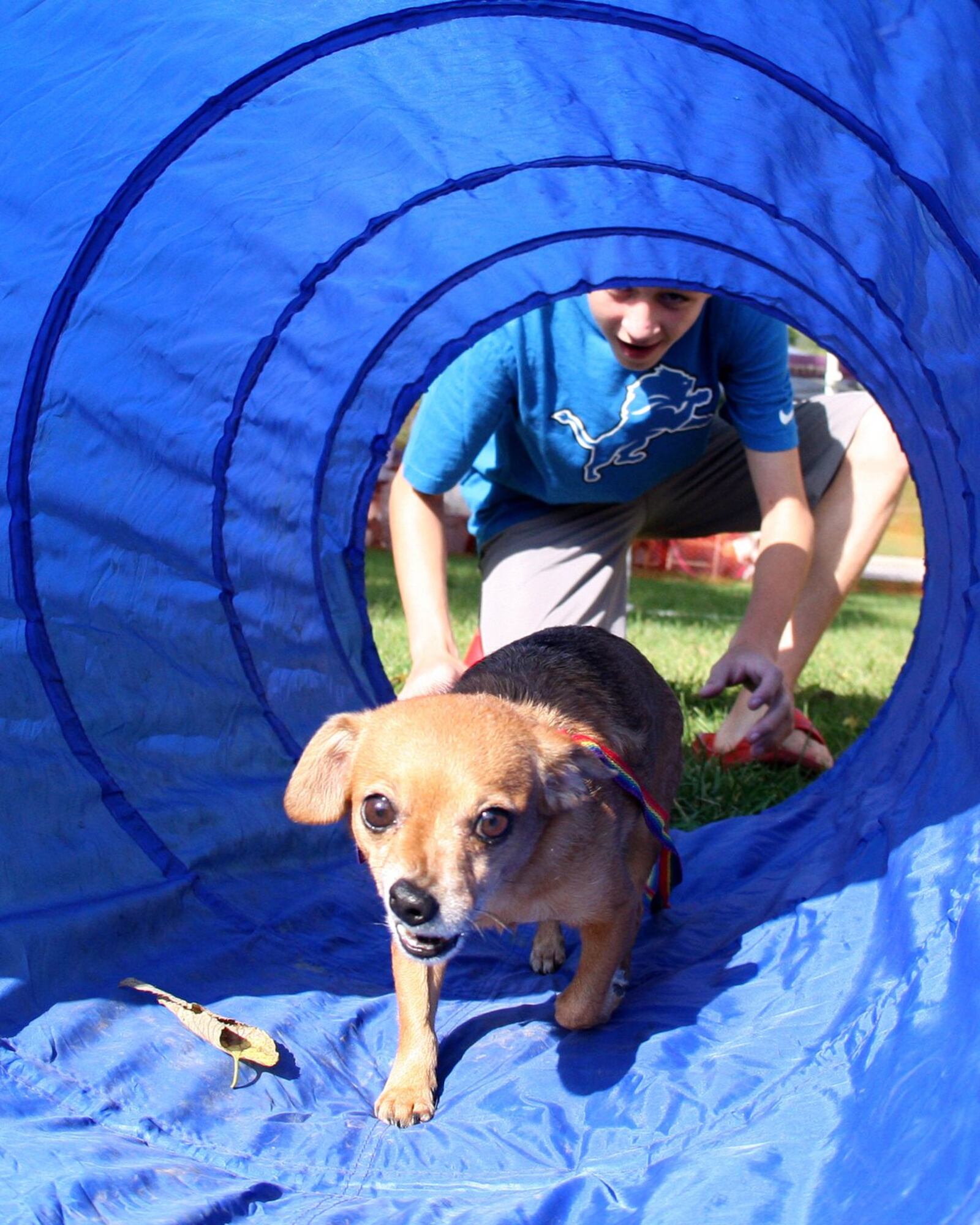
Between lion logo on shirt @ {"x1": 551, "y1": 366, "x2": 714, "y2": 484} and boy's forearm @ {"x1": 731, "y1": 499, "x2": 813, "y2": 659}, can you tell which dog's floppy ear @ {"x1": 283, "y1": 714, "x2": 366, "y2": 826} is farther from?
lion logo on shirt @ {"x1": 551, "y1": 366, "x2": 714, "y2": 484}

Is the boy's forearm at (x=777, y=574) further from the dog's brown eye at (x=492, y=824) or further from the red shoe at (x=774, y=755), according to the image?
the dog's brown eye at (x=492, y=824)

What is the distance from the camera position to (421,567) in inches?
223

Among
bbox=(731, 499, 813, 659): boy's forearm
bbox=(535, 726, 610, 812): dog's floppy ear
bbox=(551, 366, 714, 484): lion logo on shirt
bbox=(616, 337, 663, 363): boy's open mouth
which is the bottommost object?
bbox=(535, 726, 610, 812): dog's floppy ear

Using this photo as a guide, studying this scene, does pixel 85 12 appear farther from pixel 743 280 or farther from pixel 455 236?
pixel 743 280

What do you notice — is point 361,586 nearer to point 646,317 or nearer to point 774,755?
point 646,317

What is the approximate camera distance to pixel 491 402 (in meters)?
5.77

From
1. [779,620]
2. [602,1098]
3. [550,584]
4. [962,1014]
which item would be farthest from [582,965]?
[550,584]

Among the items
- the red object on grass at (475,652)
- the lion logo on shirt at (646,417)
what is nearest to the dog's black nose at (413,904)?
the lion logo on shirt at (646,417)

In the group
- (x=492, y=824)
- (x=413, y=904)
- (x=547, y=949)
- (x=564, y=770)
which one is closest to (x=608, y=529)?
(x=547, y=949)

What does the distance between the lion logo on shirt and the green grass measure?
4.79 feet

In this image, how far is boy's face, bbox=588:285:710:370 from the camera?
16.9ft

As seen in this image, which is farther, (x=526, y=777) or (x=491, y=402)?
(x=491, y=402)

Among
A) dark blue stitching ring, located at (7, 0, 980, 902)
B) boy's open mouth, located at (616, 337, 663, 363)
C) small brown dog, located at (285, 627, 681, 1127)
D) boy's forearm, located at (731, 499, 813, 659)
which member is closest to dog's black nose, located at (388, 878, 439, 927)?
small brown dog, located at (285, 627, 681, 1127)

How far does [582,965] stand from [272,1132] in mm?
930
